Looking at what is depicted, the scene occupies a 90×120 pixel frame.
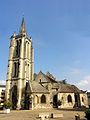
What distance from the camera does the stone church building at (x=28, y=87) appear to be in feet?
165

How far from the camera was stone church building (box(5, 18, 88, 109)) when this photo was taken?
50250 mm

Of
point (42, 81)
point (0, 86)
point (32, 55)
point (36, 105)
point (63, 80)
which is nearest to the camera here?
point (36, 105)

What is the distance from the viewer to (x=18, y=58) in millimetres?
56438

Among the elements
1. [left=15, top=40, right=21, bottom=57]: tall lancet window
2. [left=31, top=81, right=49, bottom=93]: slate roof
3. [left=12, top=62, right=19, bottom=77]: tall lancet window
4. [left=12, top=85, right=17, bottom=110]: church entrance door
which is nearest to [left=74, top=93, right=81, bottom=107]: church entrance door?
[left=31, top=81, right=49, bottom=93]: slate roof

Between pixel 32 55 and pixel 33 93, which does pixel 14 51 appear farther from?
pixel 33 93

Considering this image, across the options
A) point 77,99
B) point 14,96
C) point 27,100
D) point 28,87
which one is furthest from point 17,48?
point 77,99

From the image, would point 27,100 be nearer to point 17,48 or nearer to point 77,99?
point 77,99

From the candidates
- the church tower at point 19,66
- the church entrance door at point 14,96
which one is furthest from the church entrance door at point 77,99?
the church entrance door at point 14,96

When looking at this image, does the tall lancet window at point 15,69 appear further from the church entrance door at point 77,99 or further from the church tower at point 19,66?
the church entrance door at point 77,99

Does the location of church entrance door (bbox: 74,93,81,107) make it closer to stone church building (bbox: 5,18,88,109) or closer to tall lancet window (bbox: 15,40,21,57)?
stone church building (bbox: 5,18,88,109)

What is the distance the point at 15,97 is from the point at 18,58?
12.3 metres

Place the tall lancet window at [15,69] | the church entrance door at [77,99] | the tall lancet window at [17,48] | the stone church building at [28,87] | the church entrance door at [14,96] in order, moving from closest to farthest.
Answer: the stone church building at [28,87], the church entrance door at [14,96], the church entrance door at [77,99], the tall lancet window at [15,69], the tall lancet window at [17,48]

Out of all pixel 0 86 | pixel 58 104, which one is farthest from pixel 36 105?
pixel 0 86

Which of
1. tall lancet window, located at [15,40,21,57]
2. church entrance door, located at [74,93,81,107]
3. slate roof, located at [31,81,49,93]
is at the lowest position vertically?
church entrance door, located at [74,93,81,107]
